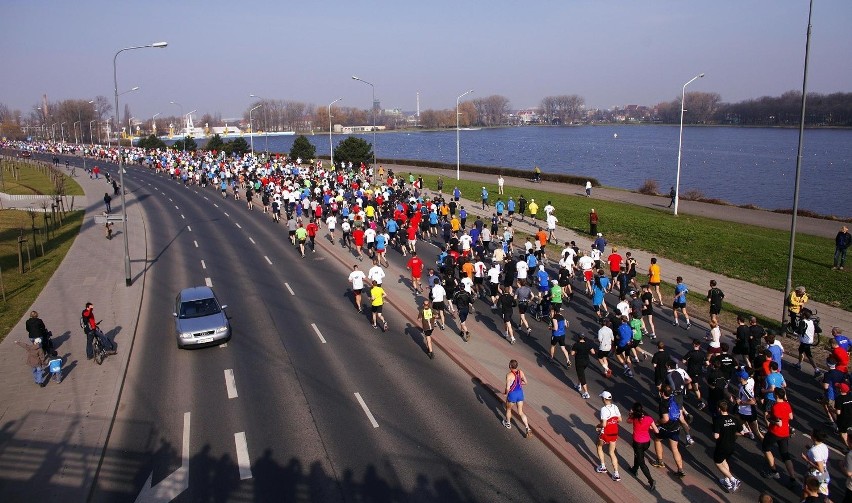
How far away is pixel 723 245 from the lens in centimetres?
2953

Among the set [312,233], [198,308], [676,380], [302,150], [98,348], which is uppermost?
[302,150]

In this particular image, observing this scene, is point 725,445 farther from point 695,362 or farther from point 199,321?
point 199,321

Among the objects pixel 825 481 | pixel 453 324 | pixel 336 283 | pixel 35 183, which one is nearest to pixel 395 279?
pixel 336 283

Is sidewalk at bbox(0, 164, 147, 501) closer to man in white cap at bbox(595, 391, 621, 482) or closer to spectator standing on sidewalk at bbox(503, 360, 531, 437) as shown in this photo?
spectator standing on sidewalk at bbox(503, 360, 531, 437)

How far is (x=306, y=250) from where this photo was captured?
30344 millimetres

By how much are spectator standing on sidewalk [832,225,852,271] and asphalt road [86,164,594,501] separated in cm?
1736

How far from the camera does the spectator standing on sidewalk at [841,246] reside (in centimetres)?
2417

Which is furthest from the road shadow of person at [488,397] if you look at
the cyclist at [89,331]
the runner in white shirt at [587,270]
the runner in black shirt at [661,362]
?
the cyclist at [89,331]

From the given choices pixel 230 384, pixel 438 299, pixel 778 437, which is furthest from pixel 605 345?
pixel 230 384

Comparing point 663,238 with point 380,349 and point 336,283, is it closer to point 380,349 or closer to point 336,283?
point 336,283

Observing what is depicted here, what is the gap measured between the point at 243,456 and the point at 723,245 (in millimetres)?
25134

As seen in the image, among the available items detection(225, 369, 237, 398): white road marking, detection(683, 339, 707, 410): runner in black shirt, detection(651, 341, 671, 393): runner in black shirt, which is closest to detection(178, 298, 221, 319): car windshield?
detection(225, 369, 237, 398): white road marking

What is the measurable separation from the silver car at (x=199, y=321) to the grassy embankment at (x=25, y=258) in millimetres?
5607

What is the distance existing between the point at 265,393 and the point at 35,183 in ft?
229
